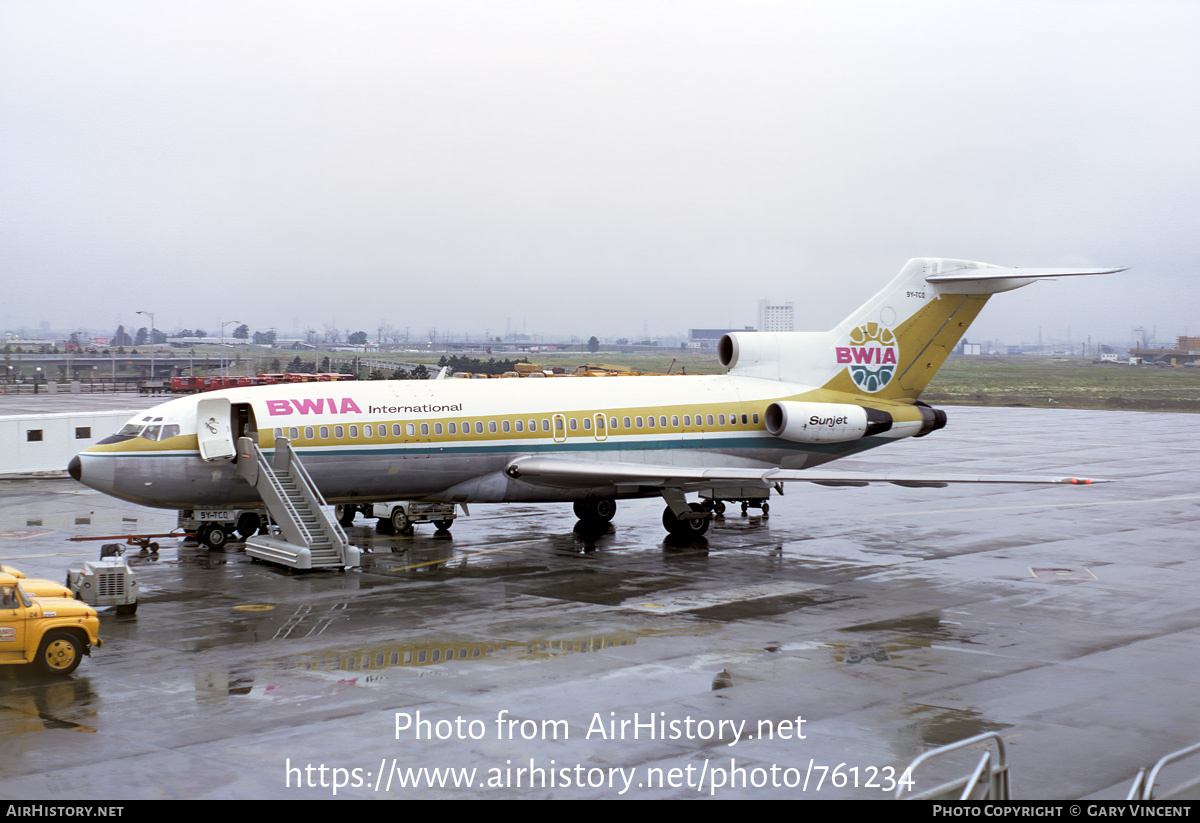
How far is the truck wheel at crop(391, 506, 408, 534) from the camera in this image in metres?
30.7

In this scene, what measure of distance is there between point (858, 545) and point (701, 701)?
49.6 feet

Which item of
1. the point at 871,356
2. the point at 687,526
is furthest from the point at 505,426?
the point at 871,356

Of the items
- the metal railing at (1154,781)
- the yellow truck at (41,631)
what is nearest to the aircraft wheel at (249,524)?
the yellow truck at (41,631)

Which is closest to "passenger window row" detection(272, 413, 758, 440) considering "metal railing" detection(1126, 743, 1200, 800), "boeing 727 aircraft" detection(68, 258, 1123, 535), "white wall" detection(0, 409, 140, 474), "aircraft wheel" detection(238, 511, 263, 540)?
"boeing 727 aircraft" detection(68, 258, 1123, 535)

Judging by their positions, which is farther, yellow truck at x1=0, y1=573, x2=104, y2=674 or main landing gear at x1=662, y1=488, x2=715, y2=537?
main landing gear at x1=662, y1=488, x2=715, y2=537

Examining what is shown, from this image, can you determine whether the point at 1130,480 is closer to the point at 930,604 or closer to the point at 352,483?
the point at 930,604

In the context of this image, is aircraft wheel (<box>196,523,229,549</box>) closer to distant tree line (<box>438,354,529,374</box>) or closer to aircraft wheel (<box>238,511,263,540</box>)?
aircraft wheel (<box>238,511,263,540</box>)

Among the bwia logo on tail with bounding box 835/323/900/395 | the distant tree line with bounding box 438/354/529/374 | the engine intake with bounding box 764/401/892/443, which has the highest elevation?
the distant tree line with bounding box 438/354/529/374

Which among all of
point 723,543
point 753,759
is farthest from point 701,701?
point 723,543

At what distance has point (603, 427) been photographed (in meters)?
29.7

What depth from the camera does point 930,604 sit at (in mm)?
22391

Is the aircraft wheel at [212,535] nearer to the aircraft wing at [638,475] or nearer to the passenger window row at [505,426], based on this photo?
the passenger window row at [505,426]

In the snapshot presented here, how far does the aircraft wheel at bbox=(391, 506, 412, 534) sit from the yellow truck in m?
13.7

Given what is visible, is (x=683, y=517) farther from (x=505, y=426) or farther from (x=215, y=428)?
(x=215, y=428)
